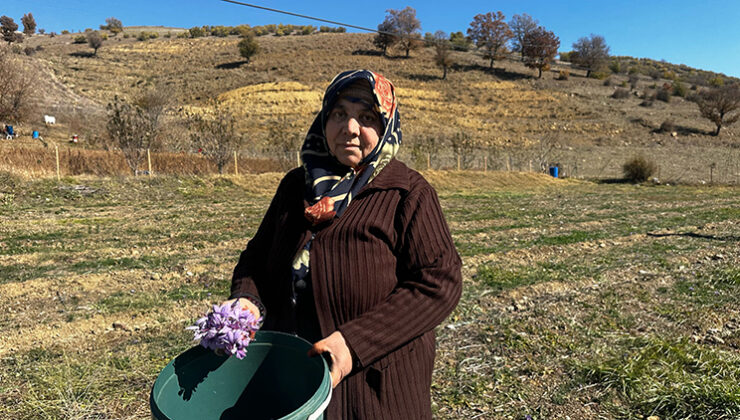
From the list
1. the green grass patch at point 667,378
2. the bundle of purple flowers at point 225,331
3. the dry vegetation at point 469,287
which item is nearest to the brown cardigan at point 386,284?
the bundle of purple flowers at point 225,331

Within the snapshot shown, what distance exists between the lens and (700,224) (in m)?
10.4

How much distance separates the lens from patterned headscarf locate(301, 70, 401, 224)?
1.53m

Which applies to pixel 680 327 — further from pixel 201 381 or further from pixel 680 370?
pixel 201 381

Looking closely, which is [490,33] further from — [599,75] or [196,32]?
[196,32]

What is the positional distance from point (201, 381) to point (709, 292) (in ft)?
19.5

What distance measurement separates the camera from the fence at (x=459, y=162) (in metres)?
16.2

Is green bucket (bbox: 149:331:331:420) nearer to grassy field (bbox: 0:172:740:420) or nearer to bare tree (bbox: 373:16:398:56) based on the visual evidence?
grassy field (bbox: 0:172:740:420)

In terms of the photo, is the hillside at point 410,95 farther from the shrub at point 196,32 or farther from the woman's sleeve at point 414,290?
the woman's sleeve at point 414,290

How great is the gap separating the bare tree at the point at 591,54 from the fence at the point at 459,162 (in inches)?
1547

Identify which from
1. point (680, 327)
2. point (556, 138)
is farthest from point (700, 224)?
point (556, 138)

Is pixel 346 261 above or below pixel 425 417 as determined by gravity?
above

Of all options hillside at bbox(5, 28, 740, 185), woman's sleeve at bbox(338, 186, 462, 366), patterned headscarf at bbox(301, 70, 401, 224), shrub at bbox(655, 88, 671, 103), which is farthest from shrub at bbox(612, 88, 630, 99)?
woman's sleeve at bbox(338, 186, 462, 366)

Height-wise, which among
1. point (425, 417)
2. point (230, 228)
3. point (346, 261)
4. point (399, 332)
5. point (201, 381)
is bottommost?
point (230, 228)

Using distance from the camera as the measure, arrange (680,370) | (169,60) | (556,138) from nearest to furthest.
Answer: (680,370), (556,138), (169,60)
